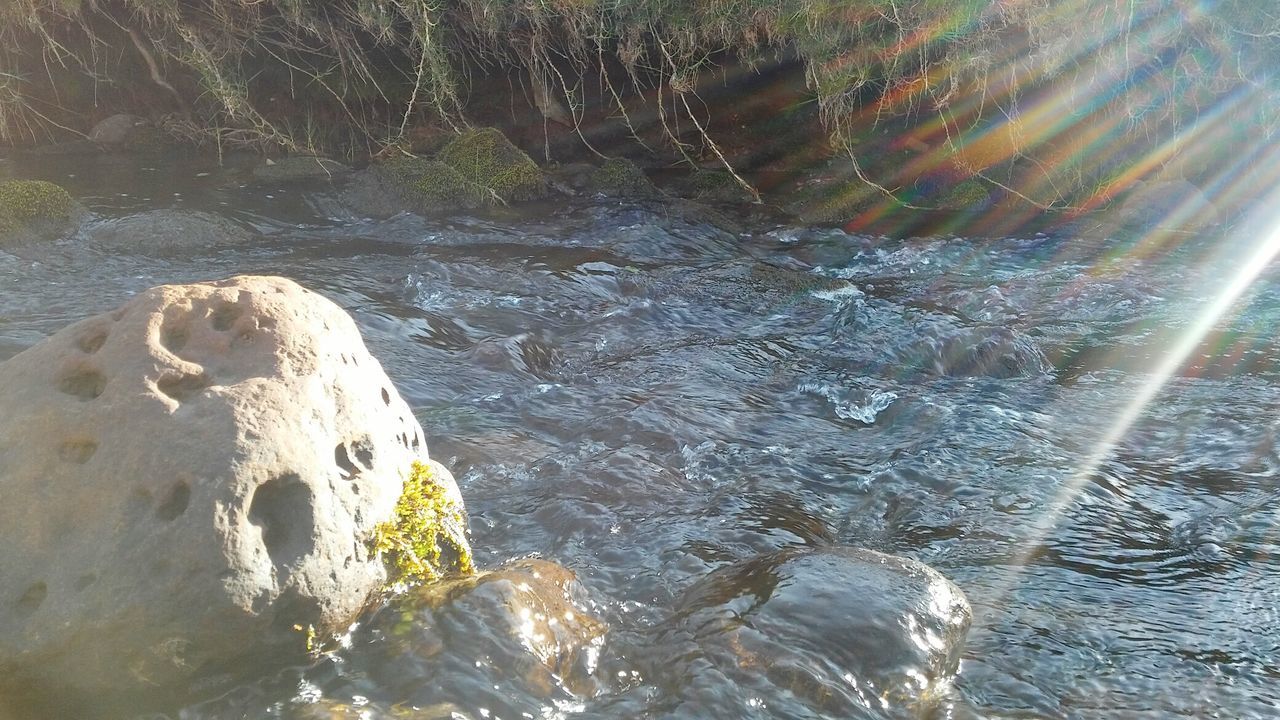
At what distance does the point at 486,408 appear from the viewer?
17.1 ft

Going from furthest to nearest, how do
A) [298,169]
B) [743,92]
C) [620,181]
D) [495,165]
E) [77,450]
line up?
[743,92]
[620,181]
[298,169]
[495,165]
[77,450]

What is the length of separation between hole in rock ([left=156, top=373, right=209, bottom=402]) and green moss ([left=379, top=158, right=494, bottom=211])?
19.8ft

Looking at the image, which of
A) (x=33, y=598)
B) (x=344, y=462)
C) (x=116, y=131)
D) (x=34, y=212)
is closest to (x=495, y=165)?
(x=34, y=212)

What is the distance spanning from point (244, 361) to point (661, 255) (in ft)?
17.3

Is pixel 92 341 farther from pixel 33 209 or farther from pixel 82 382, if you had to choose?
pixel 33 209

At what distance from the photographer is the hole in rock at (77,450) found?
2.80m

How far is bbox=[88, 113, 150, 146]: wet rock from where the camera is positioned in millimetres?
9852

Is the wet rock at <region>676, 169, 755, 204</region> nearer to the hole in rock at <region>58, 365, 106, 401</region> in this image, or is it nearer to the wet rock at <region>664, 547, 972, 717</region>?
the wet rock at <region>664, 547, 972, 717</region>

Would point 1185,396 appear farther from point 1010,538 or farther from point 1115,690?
point 1115,690

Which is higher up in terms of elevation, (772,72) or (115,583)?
(772,72)

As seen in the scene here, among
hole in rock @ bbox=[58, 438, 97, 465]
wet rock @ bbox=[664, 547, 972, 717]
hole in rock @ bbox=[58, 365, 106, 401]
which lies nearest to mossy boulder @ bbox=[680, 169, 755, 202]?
wet rock @ bbox=[664, 547, 972, 717]

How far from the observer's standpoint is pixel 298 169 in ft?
30.7

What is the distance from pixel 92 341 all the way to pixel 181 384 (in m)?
0.38

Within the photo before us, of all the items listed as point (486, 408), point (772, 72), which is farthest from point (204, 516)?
point (772, 72)
